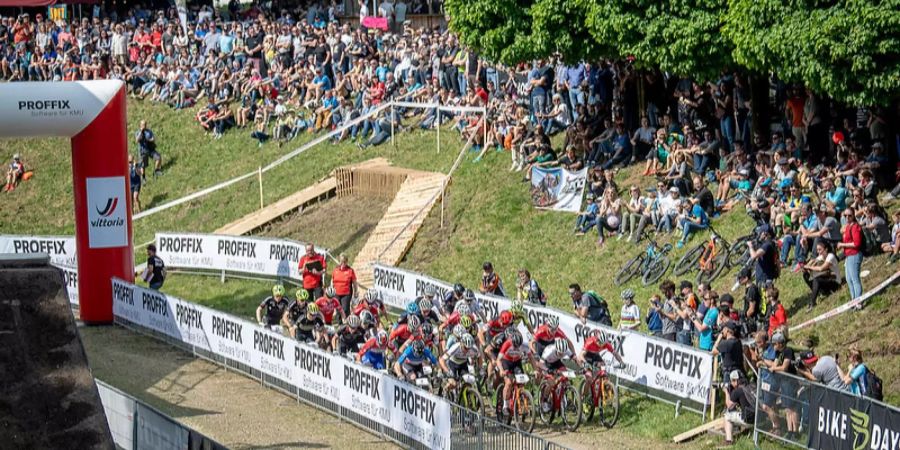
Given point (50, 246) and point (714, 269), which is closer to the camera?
point (714, 269)

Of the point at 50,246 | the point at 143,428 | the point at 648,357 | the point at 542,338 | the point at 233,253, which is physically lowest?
the point at 50,246

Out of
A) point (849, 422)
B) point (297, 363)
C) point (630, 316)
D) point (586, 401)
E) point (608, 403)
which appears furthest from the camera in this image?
point (630, 316)

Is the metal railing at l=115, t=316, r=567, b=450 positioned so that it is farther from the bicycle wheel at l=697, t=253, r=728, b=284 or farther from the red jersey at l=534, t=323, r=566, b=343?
the bicycle wheel at l=697, t=253, r=728, b=284

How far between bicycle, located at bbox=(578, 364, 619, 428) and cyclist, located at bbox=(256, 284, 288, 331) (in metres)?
6.32

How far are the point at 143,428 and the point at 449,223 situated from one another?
1509 centimetres

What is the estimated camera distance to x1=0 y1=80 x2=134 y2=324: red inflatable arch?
28.1 metres

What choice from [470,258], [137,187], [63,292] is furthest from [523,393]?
[137,187]

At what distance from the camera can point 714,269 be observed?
2648cm

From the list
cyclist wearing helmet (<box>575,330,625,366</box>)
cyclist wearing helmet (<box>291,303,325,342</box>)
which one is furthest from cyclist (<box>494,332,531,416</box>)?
cyclist wearing helmet (<box>291,303,325,342</box>)

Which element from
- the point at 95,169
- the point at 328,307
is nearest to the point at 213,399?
the point at 328,307

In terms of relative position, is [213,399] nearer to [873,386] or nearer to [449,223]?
[449,223]

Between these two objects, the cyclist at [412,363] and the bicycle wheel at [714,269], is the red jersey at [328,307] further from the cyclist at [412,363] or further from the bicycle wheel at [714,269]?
the bicycle wheel at [714,269]

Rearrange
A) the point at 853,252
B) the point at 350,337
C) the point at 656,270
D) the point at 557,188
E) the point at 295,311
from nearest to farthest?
the point at 853,252 < the point at 350,337 < the point at 295,311 < the point at 656,270 < the point at 557,188

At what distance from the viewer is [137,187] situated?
41.3 metres
